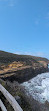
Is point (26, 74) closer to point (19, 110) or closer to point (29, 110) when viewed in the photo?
point (29, 110)

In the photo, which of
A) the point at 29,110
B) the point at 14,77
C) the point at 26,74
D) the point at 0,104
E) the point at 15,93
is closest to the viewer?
the point at 0,104

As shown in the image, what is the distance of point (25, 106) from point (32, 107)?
1.33ft

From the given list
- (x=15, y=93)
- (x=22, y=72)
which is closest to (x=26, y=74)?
(x=22, y=72)

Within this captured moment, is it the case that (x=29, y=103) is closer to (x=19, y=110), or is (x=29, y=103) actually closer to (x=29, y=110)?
(x=29, y=110)

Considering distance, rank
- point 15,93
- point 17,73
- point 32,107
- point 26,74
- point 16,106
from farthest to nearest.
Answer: point 26,74 → point 17,73 → point 15,93 → point 32,107 → point 16,106

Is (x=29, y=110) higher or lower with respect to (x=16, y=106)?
lower

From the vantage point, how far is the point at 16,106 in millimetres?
3105

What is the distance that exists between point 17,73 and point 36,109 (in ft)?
48.5

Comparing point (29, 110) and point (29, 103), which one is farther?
point (29, 103)

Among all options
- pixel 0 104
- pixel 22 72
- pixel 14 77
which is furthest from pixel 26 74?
pixel 0 104

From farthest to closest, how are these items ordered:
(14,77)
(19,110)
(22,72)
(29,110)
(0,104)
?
(22,72) < (14,77) < (29,110) < (0,104) < (19,110)

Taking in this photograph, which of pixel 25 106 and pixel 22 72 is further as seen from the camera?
pixel 22 72

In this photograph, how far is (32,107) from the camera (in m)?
5.30

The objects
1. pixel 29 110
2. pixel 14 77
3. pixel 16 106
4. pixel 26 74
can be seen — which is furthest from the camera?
pixel 26 74
